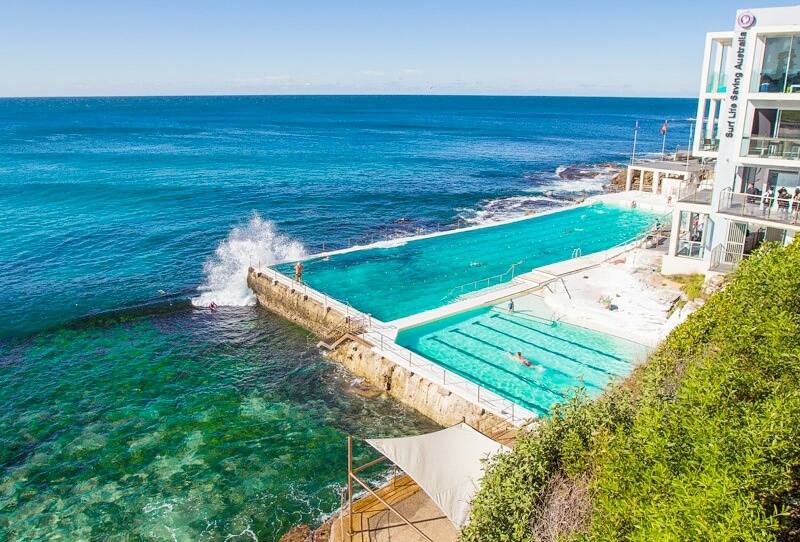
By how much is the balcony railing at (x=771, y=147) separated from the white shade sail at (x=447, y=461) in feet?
59.5

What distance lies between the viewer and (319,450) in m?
20.2

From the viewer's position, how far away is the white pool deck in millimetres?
21250

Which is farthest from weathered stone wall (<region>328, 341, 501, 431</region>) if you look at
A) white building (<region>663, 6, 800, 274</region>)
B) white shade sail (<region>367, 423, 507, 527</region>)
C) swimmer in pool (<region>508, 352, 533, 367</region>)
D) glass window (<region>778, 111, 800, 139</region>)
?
glass window (<region>778, 111, 800, 139</region>)

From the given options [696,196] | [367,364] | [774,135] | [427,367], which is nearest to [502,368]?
[427,367]

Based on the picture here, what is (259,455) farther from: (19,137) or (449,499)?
(19,137)

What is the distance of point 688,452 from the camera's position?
9.02 meters

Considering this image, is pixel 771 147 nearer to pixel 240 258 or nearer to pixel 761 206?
pixel 761 206

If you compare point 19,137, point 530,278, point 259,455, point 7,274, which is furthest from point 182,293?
point 19,137

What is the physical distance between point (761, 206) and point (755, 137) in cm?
293

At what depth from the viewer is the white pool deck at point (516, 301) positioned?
21250 mm

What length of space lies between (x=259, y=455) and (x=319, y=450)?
7.07 feet

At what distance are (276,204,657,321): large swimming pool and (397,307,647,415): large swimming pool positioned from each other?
9.78 feet

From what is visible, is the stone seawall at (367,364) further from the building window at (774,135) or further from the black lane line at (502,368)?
the building window at (774,135)

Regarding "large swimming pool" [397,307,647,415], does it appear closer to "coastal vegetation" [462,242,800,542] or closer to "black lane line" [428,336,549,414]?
"black lane line" [428,336,549,414]
